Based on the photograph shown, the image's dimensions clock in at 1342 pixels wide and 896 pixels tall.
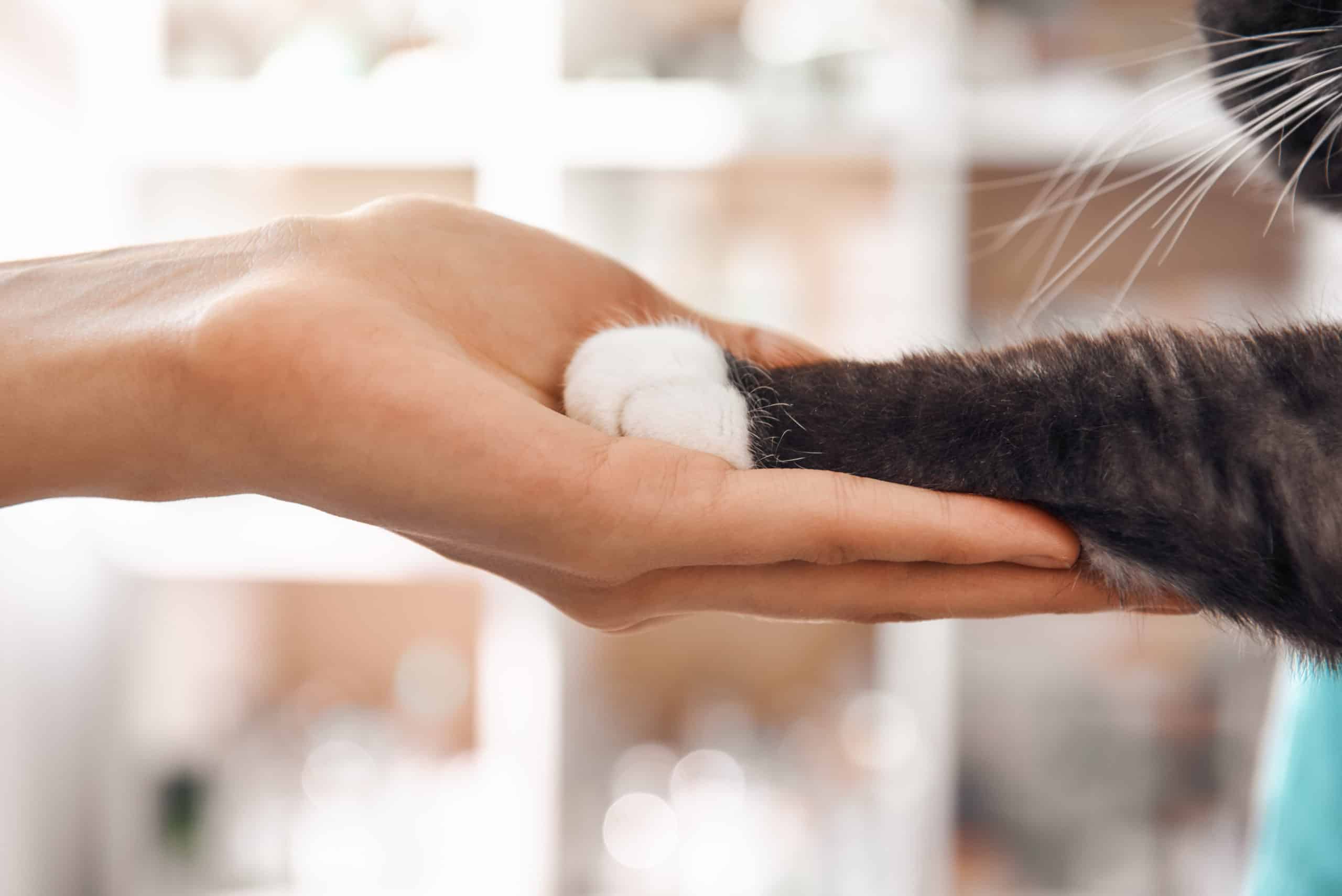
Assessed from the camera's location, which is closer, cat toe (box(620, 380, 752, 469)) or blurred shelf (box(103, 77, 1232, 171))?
cat toe (box(620, 380, 752, 469))

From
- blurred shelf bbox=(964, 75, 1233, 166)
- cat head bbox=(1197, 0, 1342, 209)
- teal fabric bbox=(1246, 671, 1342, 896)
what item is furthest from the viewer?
blurred shelf bbox=(964, 75, 1233, 166)

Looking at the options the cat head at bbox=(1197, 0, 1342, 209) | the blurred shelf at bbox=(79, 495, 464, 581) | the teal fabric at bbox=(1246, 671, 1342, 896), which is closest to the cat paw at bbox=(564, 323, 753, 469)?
the cat head at bbox=(1197, 0, 1342, 209)

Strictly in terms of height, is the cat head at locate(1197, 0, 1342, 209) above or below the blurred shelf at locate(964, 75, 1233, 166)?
below

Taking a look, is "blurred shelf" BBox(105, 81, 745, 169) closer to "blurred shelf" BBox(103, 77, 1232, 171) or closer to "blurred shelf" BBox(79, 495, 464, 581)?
"blurred shelf" BBox(103, 77, 1232, 171)

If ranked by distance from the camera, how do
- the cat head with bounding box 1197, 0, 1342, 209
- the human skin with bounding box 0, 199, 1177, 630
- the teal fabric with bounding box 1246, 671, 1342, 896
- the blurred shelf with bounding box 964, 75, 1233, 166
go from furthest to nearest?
the blurred shelf with bounding box 964, 75, 1233, 166, the teal fabric with bounding box 1246, 671, 1342, 896, the cat head with bounding box 1197, 0, 1342, 209, the human skin with bounding box 0, 199, 1177, 630

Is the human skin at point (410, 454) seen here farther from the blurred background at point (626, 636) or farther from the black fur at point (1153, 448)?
the blurred background at point (626, 636)

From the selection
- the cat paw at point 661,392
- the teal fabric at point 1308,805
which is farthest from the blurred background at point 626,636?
the cat paw at point 661,392

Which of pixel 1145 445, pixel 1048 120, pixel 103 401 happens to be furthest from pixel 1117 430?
pixel 1048 120
